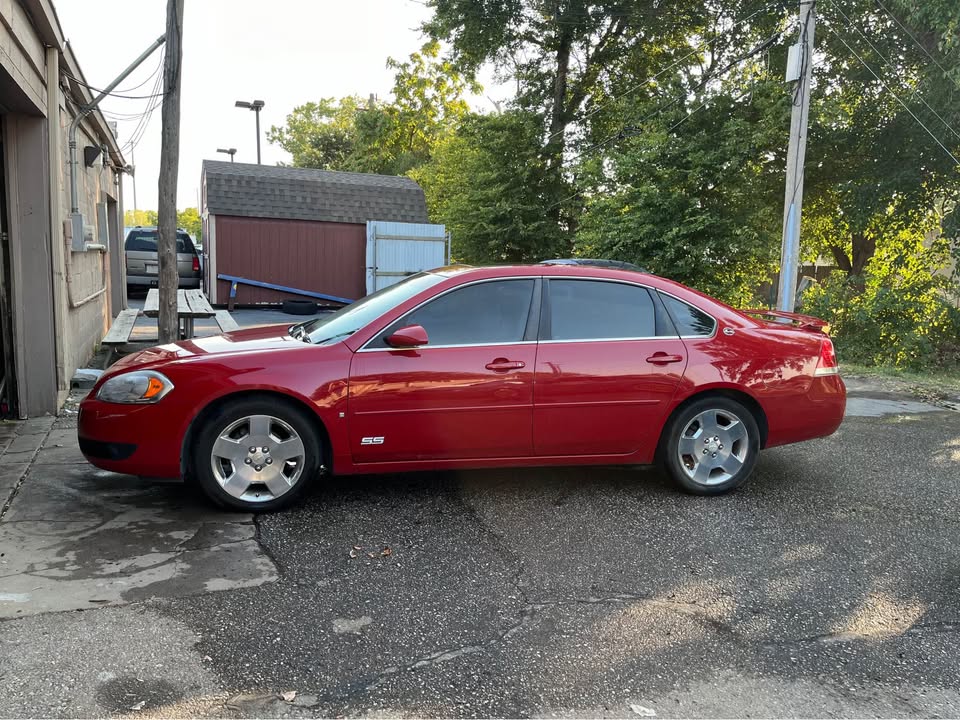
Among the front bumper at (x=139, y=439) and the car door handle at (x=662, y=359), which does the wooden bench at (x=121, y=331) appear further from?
the car door handle at (x=662, y=359)

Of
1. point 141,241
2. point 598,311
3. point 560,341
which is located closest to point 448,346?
point 560,341

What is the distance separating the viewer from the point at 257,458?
181 inches

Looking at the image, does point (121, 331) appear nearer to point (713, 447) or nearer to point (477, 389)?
point (477, 389)

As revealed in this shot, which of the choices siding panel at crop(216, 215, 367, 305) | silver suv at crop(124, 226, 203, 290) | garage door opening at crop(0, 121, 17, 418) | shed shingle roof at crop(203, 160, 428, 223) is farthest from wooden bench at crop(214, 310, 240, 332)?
silver suv at crop(124, 226, 203, 290)

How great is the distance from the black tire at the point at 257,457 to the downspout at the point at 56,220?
3.58 metres

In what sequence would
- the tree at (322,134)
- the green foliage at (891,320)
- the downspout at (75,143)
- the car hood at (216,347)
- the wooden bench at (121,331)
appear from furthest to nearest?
the tree at (322,134) < the green foliage at (891,320) < the wooden bench at (121,331) < the downspout at (75,143) < the car hood at (216,347)

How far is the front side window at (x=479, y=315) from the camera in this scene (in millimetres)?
4918

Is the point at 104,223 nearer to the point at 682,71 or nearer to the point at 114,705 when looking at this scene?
the point at 114,705

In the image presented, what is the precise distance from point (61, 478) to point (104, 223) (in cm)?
951

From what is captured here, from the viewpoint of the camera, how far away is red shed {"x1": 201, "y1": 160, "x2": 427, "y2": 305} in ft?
67.9

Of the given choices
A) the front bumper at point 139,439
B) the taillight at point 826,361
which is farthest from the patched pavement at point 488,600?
the taillight at point 826,361

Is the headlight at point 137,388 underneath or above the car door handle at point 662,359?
underneath

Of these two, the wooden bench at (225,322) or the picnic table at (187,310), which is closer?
the picnic table at (187,310)

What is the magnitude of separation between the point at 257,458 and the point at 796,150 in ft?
33.4
